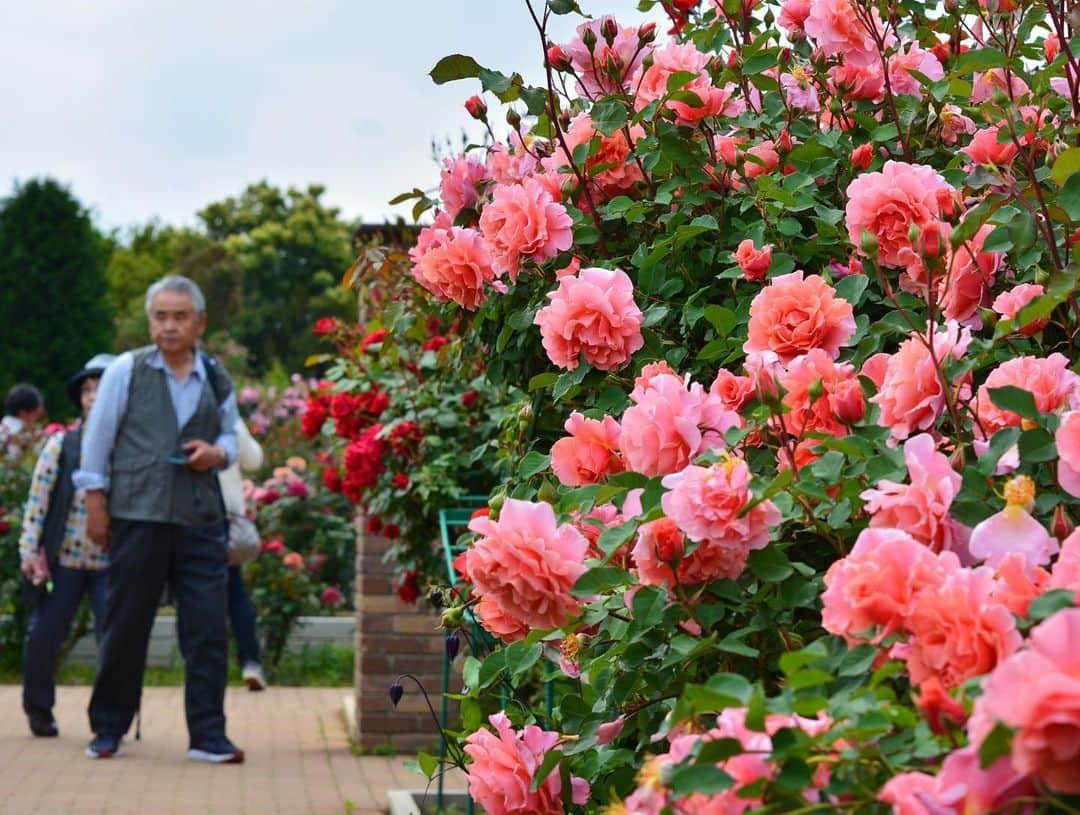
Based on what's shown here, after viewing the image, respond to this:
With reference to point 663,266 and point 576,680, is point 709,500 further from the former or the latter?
point 663,266

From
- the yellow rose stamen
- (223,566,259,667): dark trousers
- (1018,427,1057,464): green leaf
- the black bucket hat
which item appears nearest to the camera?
the yellow rose stamen

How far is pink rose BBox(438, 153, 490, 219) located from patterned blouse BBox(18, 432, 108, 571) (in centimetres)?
462

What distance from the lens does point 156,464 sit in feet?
19.5

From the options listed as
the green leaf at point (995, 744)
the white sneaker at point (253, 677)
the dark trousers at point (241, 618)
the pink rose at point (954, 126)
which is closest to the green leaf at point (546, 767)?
the green leaf at point (995, 744)

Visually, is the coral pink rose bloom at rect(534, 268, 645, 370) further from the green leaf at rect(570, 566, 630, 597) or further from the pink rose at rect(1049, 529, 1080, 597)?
the pink rose at rect(1049, 529, 1080, 597)

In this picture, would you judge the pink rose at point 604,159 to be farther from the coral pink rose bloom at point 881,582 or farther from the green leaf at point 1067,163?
the coral pink rose bloom at point 881,582

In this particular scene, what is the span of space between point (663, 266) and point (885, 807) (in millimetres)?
1247

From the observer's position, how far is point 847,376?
1676mm

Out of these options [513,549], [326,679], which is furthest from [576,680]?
[326,679]

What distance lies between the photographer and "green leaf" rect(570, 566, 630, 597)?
158 centimetres

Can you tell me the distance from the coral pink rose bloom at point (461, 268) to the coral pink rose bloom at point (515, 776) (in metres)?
0.89

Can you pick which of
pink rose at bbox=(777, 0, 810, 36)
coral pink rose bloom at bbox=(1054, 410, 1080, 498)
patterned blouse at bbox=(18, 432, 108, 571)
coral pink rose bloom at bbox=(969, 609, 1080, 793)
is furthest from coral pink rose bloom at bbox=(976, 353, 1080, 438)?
patterned blouse at bbox=(18, 432, 108, 571)

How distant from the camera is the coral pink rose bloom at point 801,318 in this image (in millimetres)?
1781

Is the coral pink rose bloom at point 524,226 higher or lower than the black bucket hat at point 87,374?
lower
